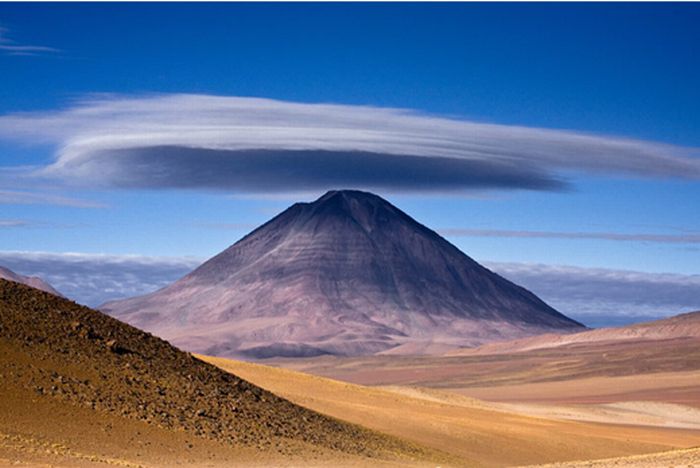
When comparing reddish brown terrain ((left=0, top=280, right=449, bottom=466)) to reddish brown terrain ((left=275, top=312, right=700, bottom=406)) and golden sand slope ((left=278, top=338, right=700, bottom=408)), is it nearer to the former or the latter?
golden sand slope ((left=278, top=338, right=700, bottom=408))

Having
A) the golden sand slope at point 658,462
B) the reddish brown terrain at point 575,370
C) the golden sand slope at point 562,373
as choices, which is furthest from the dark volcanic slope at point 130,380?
the reddish brown terrain at point 575,370

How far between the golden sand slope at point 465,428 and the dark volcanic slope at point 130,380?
283 inches

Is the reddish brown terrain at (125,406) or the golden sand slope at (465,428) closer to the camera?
the reddish brown terrain at (125,406)

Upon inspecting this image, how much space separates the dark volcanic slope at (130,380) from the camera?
1210 inches

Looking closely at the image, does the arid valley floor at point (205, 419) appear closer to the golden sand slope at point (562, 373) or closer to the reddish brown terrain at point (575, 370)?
the golden sand slope at point (562, 373)

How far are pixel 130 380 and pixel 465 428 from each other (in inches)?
784

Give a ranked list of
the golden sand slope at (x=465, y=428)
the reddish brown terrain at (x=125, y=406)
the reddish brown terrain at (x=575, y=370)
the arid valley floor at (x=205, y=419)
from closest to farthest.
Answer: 1. the reddish brown terrain at (x=125, y=406)
2. the arid valley floor at (x=205, y=419)
3. the golden sand slope at (x=465, y=428)
4. the reddish brown terrain at (x=575, y=370)

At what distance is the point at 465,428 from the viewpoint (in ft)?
162

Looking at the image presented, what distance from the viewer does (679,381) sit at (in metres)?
122

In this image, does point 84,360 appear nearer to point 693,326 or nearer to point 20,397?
point 20,397

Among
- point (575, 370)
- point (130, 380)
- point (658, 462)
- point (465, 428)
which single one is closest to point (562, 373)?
point (575, 370)

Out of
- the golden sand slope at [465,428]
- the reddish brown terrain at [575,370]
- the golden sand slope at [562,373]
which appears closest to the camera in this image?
the golden sand slope at [465,428]

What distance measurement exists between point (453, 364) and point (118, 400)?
5810 inches

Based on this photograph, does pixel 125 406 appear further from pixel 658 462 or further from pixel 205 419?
pixel 658 462
